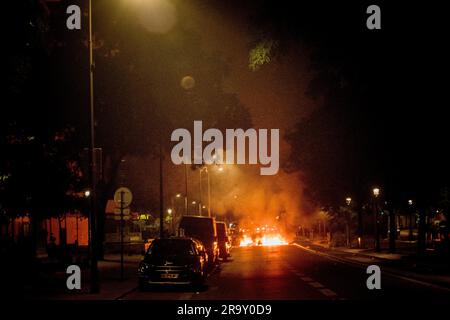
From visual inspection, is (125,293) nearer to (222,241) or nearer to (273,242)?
(222,241)

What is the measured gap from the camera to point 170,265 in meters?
21.0

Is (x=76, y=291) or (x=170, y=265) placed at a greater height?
A: (x=170, y=265)

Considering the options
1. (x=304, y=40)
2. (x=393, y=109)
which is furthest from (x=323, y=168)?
(x=304, y=40)

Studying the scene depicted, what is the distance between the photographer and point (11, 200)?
106ft

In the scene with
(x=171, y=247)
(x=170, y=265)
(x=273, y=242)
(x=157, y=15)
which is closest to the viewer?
(x=170, y=265)

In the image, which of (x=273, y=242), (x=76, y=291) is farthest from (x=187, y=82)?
(x=273, y=242)

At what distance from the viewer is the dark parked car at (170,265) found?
20.8 m

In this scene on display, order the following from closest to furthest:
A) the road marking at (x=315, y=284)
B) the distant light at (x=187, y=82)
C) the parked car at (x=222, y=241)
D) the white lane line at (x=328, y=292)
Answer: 1. the white lane line at (x=328, y=292)
2. the road marking at (x=315, y=284)
3. the distant light at (x=187, y=82)
4. the parked car at (x=222, y=241)

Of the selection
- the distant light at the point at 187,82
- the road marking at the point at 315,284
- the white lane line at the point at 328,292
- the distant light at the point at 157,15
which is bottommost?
the road marking at the point at 315,284

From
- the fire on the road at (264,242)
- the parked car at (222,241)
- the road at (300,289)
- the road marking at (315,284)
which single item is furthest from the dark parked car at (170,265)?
the fire on the road at (264,242)

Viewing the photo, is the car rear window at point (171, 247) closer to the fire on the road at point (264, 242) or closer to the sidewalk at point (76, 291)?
the sidewalk at point (76, 291)

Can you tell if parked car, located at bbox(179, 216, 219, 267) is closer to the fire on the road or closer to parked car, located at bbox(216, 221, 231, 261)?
parked car, located at bbox(216, 221, 231, 261)

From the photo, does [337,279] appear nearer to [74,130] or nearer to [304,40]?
[304,40]

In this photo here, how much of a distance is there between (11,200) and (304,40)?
776 inches
